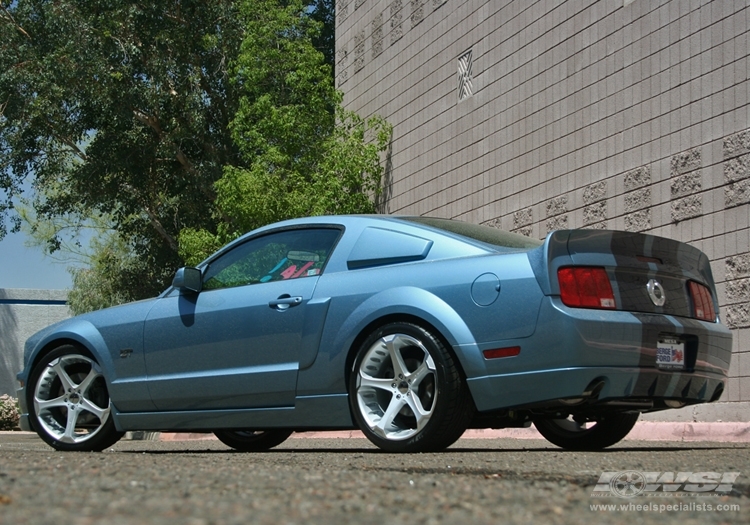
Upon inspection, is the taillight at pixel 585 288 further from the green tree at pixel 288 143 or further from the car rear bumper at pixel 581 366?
the green tree at pixel 288 143

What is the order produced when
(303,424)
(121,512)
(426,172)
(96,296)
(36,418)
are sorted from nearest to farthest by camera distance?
1. (121,512)
2. (303,424)
3. (36,418)
4. (426,172)
5. (96,296)

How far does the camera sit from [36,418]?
697 cm

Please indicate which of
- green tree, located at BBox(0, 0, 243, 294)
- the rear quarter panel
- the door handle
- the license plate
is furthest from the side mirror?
green tree, located at BBox(0, 0, 243, 294)

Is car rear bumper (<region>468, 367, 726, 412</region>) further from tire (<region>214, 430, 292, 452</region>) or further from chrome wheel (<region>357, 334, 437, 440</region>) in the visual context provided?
tire (<region>214, 430, 292, 452</region>)

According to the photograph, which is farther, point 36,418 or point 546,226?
point 546,226

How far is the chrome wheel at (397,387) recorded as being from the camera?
540 centimetres

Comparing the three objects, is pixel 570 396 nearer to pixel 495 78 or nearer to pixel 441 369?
pixel 441 369

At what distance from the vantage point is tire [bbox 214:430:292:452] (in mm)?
7402

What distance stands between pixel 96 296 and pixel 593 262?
3385 centimetres

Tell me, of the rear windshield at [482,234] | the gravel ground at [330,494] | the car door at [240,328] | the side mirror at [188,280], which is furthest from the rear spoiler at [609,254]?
the side mirror at [188,280]

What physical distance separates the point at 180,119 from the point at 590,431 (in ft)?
66.3

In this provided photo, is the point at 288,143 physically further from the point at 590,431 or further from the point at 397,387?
the point at 397,387

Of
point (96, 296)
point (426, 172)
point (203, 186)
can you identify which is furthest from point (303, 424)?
point (96, 296)

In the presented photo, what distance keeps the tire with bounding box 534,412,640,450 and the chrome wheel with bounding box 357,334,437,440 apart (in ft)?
4.31
